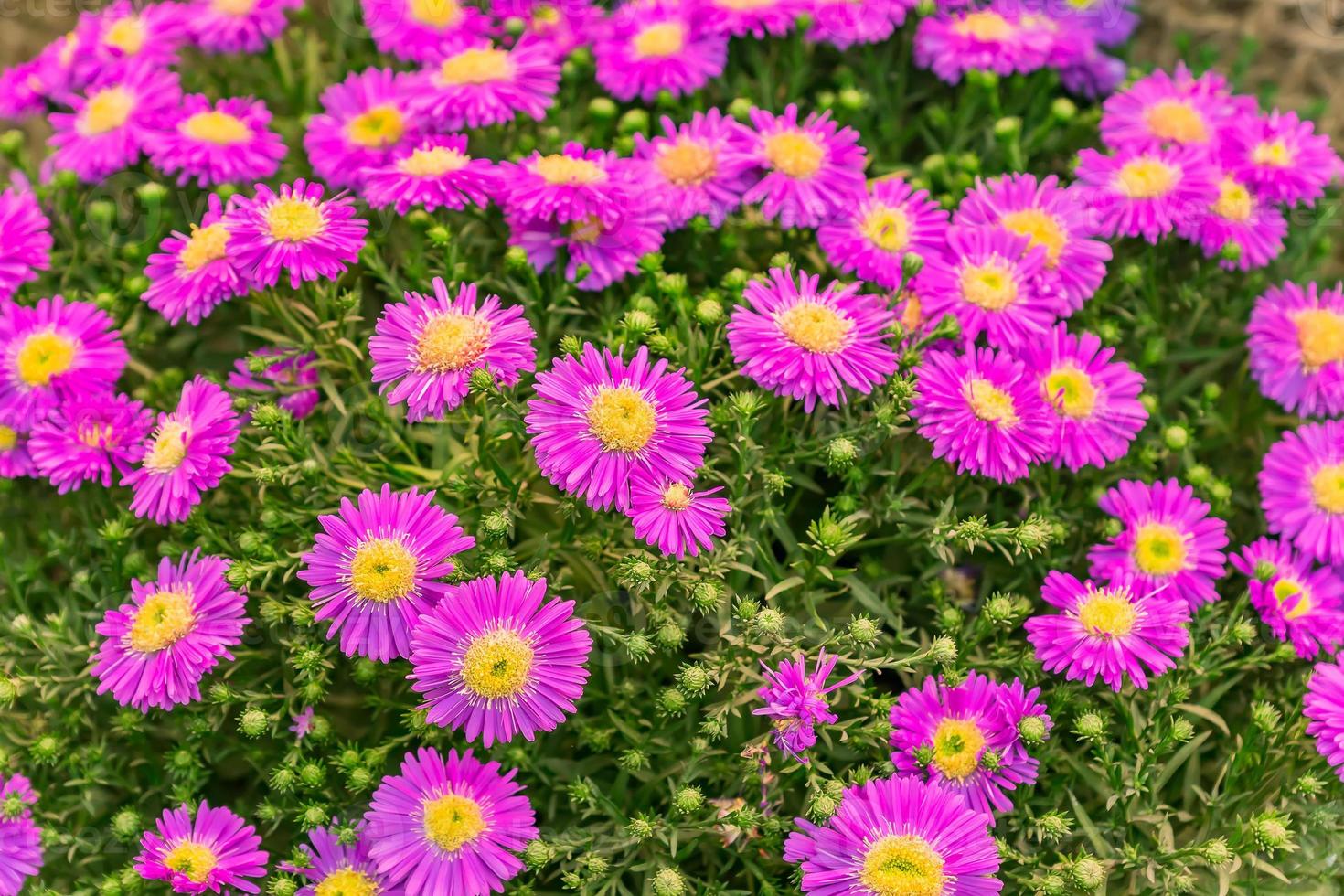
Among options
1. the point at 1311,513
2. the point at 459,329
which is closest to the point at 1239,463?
the point at 1311,513

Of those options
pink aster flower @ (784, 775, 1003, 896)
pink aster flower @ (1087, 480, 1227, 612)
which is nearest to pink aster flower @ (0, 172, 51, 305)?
pink aster flower @ (784, 775, 1003, 896)

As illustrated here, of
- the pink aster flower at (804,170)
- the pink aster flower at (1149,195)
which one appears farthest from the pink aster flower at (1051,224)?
the pink aster flower at (804,170)

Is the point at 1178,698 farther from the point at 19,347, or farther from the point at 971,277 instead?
the point at 19,347

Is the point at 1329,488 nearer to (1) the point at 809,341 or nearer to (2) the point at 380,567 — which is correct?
(1) the point at 809,341

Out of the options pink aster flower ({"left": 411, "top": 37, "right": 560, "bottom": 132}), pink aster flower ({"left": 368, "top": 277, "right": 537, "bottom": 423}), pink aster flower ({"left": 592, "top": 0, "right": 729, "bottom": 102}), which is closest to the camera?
pink aster flower ({"left": 368, "top": 277, "right": 537, "bottom": 423})

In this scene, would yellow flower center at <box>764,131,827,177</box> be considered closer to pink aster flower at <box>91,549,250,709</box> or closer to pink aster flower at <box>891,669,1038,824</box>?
pink aster flower at <box>891,669,1038,824</box>

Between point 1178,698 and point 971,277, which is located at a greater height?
point 971,277
